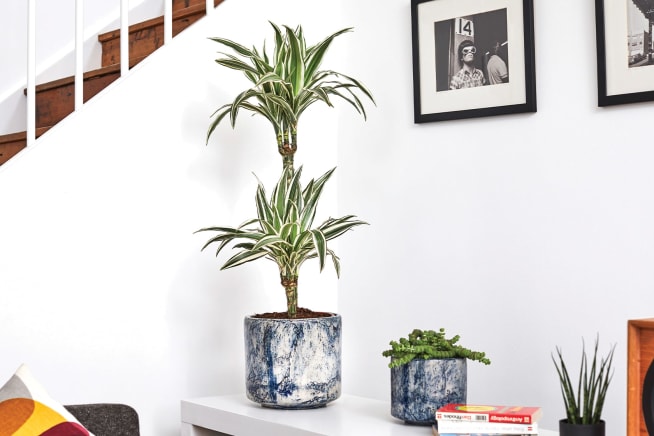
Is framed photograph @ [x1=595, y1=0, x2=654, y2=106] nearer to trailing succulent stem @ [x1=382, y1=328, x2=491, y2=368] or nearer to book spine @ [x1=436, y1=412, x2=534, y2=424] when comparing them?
trailing succulent stem @ [x1=382, y1=328, x2=491, y2=368]

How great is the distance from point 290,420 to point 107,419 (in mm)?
548

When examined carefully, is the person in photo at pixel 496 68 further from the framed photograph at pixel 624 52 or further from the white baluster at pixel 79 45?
the white baluster at pixel 79 45

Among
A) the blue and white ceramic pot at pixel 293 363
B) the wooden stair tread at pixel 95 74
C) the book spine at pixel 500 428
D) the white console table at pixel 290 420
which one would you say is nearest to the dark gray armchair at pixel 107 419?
the white console table at pixel 290 420

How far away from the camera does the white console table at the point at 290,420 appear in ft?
6.47

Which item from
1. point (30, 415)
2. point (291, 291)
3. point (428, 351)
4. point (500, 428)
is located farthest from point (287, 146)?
point (30, 415)

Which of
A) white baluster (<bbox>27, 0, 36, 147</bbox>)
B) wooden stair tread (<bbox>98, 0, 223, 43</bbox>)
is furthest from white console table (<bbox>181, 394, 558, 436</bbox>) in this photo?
wooden stair tread (<bbox>98, 0, 223, 43</bbox>)

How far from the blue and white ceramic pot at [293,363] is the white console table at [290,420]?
3 centimetres

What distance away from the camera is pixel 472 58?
2.47 meters

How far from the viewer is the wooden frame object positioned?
152 cm

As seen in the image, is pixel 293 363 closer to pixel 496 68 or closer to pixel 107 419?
pixel 107 419

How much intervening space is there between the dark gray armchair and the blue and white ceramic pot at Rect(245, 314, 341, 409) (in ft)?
→ 1.86

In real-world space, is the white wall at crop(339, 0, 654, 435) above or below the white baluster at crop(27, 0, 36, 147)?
below

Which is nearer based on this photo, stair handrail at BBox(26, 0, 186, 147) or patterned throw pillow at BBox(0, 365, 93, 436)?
patterned throw pillow at BBox(0, 365, 93, 436)

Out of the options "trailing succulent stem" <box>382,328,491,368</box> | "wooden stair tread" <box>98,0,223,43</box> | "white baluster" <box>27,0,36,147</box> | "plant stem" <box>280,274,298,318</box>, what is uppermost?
"wooden stair tread" <box>98,0,223,43</box>
